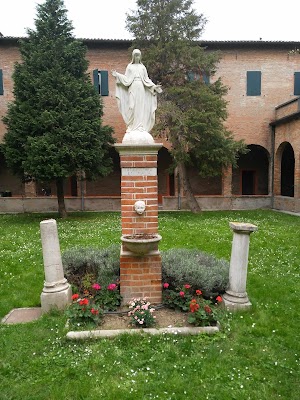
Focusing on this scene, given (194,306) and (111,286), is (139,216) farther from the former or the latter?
(194,306)

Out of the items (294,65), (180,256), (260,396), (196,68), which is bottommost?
(260,396)

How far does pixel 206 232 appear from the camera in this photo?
991cm

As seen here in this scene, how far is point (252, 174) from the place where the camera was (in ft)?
71.9

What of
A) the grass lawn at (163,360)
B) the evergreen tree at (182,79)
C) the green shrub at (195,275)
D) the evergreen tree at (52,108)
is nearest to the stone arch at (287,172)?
the evergreen tree at (182,79)

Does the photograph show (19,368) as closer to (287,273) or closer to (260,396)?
(260,396)

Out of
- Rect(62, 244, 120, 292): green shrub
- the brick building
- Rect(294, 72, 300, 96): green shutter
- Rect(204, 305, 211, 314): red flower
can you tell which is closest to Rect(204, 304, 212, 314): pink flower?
Rect(204, 305, 211, 314): red flower

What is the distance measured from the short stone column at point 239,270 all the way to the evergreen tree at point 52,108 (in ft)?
31.4

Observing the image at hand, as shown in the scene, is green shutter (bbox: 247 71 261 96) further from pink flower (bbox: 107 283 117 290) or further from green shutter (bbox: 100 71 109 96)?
pink flower (bbox: 107 283 117 290)

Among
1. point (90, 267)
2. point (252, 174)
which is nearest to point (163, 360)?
point (90, 267)

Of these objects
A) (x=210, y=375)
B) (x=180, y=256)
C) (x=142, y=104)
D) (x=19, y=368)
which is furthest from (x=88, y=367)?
(x=142, y=104)

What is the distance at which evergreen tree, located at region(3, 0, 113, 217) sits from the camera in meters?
12.6

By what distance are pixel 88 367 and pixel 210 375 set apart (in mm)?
1246

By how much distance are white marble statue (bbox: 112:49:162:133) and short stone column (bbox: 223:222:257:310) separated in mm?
2011

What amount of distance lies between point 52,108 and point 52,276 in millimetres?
9964
